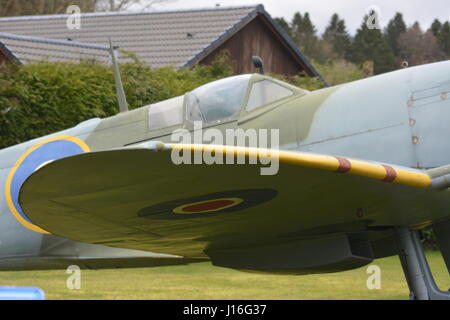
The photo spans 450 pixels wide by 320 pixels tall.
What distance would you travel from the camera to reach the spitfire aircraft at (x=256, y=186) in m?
3.54

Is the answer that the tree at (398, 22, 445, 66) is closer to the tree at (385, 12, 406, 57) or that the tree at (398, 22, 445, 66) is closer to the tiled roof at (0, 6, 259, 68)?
the tree at (385, 12, 406, 57)

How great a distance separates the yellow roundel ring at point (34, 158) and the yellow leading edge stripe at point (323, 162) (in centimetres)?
233

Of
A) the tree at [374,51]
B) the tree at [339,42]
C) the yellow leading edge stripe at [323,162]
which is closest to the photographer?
the yellow leading edge stripe at [323,162]

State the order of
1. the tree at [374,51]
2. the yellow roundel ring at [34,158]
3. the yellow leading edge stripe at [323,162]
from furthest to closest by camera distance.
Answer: the tree at [374,51]
the yellow roundel ring at [34,158]
the yellow leading edge stripe at [323,162]

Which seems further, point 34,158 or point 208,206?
point 34,158

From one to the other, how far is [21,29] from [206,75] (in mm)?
9657

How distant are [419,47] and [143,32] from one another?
3182 cm

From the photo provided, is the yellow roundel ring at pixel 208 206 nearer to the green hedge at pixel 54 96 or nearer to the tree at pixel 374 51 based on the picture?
the green hedge at pixel 54 96

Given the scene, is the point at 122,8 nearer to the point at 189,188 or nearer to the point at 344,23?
the point at 189,188

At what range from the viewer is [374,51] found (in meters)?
48.8

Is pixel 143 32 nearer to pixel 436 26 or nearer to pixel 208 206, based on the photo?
pixel 208 206

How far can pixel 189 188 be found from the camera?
3629 mm

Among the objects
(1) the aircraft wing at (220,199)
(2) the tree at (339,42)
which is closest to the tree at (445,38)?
(2) the tree at (339,42)

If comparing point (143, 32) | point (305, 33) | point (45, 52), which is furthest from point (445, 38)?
point (45, 52)
